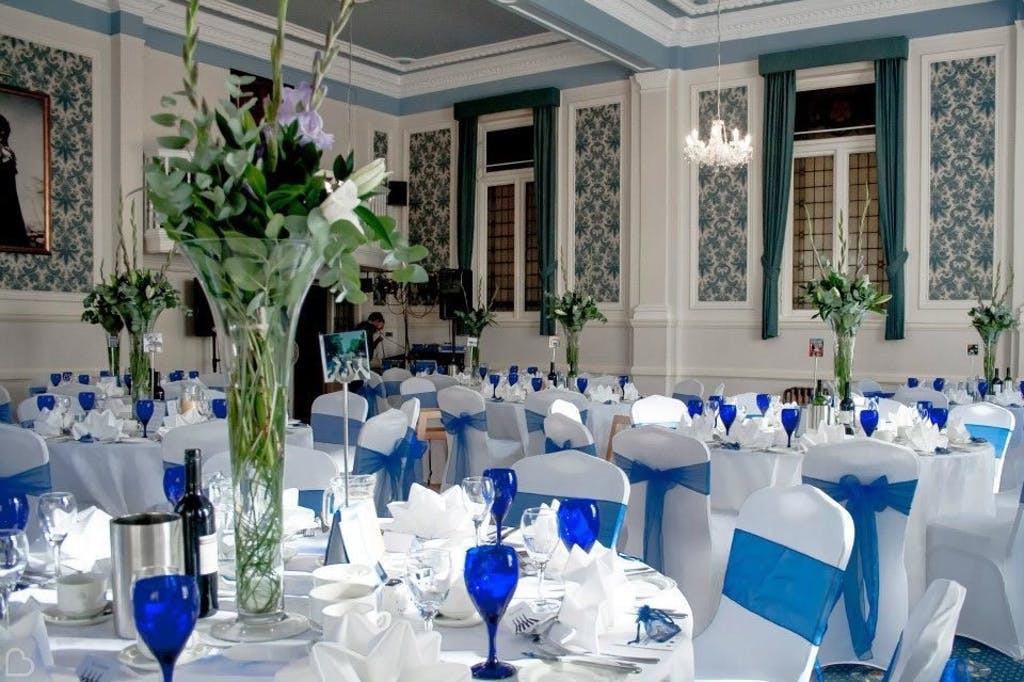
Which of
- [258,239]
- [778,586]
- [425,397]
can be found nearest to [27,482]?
[258,239]

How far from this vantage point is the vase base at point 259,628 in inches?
62.0

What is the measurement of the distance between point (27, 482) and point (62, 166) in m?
5.82

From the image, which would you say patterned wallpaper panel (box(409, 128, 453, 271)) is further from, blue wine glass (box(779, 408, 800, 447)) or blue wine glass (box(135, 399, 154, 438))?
blue wine glass (box(779, 408, 800, 447))

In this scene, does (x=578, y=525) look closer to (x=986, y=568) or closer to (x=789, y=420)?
(x=789, y=420)

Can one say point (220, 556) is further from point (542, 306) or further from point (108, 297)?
point (542, 306)

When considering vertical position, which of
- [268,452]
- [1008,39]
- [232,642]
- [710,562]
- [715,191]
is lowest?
[710,562]

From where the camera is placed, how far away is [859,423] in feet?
14.6

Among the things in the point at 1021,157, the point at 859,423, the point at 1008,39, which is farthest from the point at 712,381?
the point at 859,423

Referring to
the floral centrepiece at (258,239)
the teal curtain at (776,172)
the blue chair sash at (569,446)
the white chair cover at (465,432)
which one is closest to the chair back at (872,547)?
the blue chair sash at (569,446)

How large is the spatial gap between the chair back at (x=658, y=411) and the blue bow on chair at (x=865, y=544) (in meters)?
1.82

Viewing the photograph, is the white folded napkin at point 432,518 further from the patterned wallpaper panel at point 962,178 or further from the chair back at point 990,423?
the patterned wallpaper panel at point 962,178

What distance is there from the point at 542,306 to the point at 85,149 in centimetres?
493

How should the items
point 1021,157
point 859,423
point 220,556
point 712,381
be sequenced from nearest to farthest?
point 220,556 → point 859,423 → point 1021,157 → point 712,381

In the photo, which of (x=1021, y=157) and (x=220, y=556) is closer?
(x=220, y=556)
